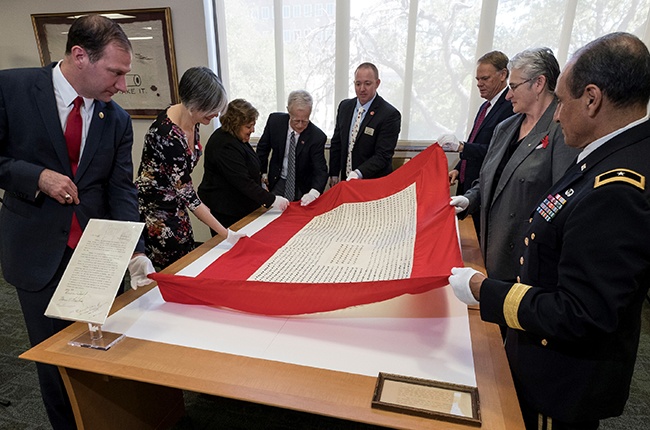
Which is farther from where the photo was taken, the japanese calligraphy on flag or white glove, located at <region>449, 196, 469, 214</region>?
white glove, located at <region>449, 196, 469, 214</region>

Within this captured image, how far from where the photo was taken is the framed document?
0.80 metres

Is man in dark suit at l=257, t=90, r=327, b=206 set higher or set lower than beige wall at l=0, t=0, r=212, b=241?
lower

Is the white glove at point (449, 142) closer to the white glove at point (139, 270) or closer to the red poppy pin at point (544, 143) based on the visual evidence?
the red poppy pin at point (544, 143)

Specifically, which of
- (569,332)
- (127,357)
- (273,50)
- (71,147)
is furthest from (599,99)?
(273,50)

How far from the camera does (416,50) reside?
10.3 feet

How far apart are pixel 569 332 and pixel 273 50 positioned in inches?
129

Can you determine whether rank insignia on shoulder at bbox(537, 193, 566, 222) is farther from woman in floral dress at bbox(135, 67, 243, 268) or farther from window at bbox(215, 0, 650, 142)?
window at bbox(215, 0, 650, 142)

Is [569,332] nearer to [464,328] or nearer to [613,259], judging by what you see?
[613,259]

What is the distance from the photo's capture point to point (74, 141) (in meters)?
1.28

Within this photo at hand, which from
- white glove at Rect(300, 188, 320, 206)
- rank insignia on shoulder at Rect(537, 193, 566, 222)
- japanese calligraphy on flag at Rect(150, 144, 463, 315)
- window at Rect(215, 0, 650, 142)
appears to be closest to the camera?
rank insignia on shoulder at Rect(537, 193, 566, 222)


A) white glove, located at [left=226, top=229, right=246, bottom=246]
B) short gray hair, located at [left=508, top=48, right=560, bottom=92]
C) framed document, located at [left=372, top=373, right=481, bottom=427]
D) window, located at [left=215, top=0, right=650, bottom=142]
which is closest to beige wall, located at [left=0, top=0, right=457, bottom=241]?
window, located at [left=215, top=0, right=650, bottom=142]

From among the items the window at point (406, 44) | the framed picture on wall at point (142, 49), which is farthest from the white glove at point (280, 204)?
the framed picture on wall at point (142, 49)

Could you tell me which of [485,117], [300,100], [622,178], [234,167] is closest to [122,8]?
[300,100]

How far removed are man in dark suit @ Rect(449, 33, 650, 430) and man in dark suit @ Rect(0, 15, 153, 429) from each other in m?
1.12
